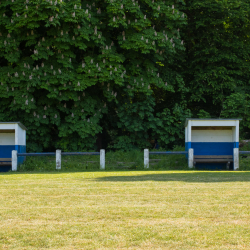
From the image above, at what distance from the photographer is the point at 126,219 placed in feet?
17.3

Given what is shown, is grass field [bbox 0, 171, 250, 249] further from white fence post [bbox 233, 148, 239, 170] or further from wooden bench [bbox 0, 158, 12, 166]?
wooden bench [bbox 0, 158, 12, 166]

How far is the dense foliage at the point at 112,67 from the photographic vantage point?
2036 centimetres

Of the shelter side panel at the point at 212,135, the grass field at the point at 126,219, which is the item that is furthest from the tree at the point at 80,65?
the grass field at the point at 126,219

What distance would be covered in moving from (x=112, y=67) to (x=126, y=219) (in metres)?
16.2

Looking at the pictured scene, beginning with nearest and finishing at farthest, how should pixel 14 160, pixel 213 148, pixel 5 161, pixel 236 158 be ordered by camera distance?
pixel 14 160 < pixel 236 158 < pixel 5 161 < pixel 213 148

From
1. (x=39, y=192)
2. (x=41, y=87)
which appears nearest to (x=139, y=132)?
(x=41, y=87)

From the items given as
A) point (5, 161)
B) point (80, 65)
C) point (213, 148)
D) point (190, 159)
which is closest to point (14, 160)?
point (5, 161)

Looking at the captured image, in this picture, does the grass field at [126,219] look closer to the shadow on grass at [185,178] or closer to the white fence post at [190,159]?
the shadow on grass at [185,178]

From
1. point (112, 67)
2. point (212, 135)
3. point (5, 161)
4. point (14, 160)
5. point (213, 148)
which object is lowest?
point (5, 161)

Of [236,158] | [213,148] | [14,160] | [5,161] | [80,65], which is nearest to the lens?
[14,160]

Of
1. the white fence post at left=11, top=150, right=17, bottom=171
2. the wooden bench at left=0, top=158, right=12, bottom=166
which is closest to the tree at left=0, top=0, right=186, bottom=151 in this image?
the wooden bench at left=0, top=158, right=12, bottom=166

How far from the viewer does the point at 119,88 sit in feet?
75.1

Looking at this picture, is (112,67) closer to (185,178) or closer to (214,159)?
(214,159)

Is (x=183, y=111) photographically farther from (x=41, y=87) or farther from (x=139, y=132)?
(x=41, y=87)
